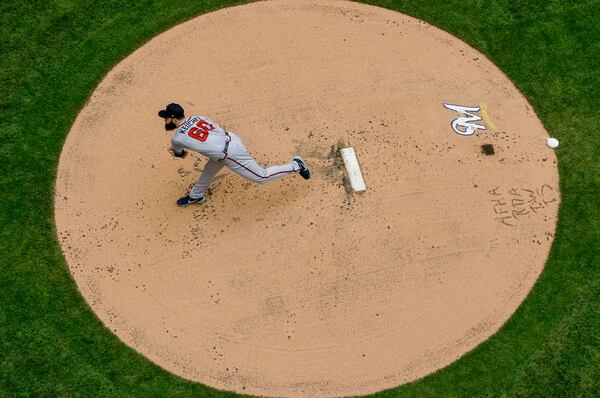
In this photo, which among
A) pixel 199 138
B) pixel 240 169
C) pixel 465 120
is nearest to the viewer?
pixel 199 138

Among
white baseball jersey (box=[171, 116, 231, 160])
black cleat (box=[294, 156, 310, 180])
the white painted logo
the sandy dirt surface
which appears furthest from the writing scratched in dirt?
white baseball jersey (box=[171, 116, 231, 160])

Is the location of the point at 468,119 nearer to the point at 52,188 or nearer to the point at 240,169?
the point at 240,169

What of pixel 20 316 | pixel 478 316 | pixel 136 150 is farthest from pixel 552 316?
pixel 20 316

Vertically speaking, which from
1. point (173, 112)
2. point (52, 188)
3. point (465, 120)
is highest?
point (173, 112)

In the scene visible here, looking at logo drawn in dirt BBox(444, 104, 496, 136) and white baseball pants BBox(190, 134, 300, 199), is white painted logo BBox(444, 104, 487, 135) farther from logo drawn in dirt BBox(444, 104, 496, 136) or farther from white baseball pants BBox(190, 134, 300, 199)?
white baseball pants BBox(190, 134, 300, 199)

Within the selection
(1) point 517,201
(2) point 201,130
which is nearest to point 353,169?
(1) point 517,201

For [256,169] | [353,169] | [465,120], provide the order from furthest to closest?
[465,120] < [353,169] < [256,169]

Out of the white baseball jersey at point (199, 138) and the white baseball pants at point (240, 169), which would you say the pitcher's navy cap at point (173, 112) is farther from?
the white baseball pants at point (240, 169)
